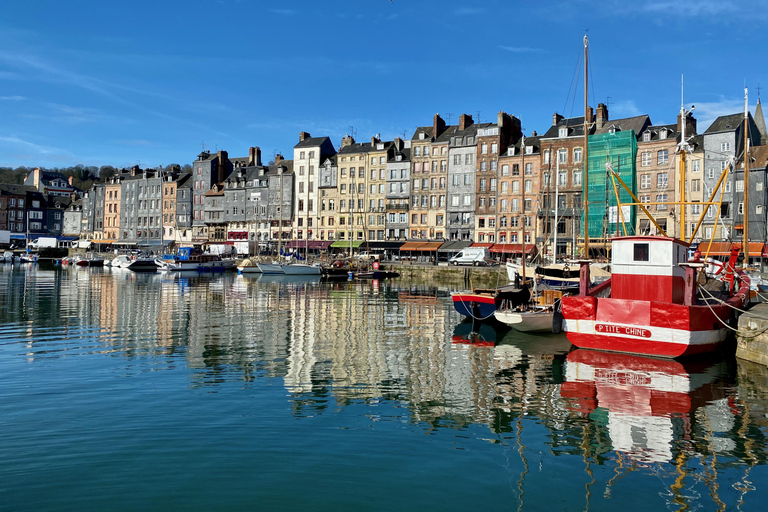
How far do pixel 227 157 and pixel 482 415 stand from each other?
108 meters

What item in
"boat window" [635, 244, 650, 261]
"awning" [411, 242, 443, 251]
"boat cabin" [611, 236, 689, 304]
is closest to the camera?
"boat cabin" [611, 236, 689, 304]

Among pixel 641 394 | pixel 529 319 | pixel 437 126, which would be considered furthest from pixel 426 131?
pixel 641 394

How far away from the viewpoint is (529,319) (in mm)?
25391

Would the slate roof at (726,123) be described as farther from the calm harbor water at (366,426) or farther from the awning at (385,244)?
the calm harbor water at (366,426)

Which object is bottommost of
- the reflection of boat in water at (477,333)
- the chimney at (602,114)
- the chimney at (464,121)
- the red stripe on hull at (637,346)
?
the reflection of boat in water at (477,333)

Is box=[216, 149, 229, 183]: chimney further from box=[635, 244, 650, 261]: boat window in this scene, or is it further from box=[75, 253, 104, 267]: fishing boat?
box=[635, 244, 650, 261]: boat window

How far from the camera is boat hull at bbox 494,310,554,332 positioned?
25.2 metres

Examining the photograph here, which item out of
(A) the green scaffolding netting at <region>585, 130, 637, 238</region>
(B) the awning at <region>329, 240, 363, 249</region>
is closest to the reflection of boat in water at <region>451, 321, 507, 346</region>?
(A) the green scaffolding netting at <region>585, 130, 637, 238</region>

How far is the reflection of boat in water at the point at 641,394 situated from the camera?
39.0 feet

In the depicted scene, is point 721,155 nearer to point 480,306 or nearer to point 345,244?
point 480,306

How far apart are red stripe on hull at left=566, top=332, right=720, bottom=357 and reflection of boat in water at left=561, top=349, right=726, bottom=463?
24cm

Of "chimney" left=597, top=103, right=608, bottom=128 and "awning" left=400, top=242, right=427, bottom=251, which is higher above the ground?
"chimney" left=597, top=103, right=608, bottom=128

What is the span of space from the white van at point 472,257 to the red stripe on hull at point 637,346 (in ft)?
163

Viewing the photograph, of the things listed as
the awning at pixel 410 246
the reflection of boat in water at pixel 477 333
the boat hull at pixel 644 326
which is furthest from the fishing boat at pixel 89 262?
the boat hull at pixel 644 326
